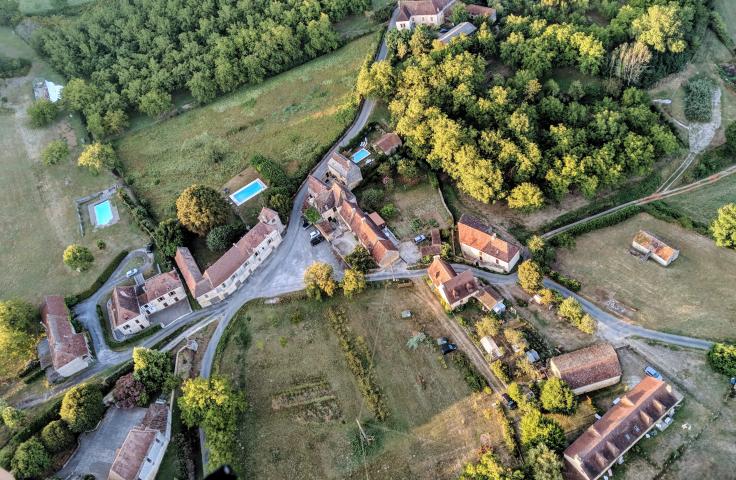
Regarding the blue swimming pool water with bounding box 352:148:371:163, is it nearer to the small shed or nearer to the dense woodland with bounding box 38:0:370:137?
the dense woodland with bounding box 38:0:370:137

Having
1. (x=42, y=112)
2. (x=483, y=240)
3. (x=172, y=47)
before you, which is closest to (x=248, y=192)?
(x=483, y=240)

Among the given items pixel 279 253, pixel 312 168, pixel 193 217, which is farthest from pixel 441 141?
pixel 193 217

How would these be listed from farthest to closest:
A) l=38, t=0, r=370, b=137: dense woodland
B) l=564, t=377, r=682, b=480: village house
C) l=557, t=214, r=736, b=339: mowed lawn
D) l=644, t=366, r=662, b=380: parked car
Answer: l=38, t=0, r=370, b=137: dense woodland, l=557, t=214, r=736, b=339: mowed lawn, l=644, t=366, r=662, b=380: parked car, l=564, t=377, r=682, b=480: village house

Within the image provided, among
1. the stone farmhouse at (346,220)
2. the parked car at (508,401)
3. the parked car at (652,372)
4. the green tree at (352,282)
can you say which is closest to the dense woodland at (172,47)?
the stone farmhouse at (346,220)

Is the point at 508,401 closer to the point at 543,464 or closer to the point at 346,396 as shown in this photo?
the point at 543,464

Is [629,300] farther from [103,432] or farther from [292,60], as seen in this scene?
[292,60]

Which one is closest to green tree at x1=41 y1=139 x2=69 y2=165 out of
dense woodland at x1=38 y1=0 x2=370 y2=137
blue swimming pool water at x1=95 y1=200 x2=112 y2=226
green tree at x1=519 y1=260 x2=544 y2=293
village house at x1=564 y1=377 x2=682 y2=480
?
dense woodland at x1=38 y1=0 x2=370 y2=137
